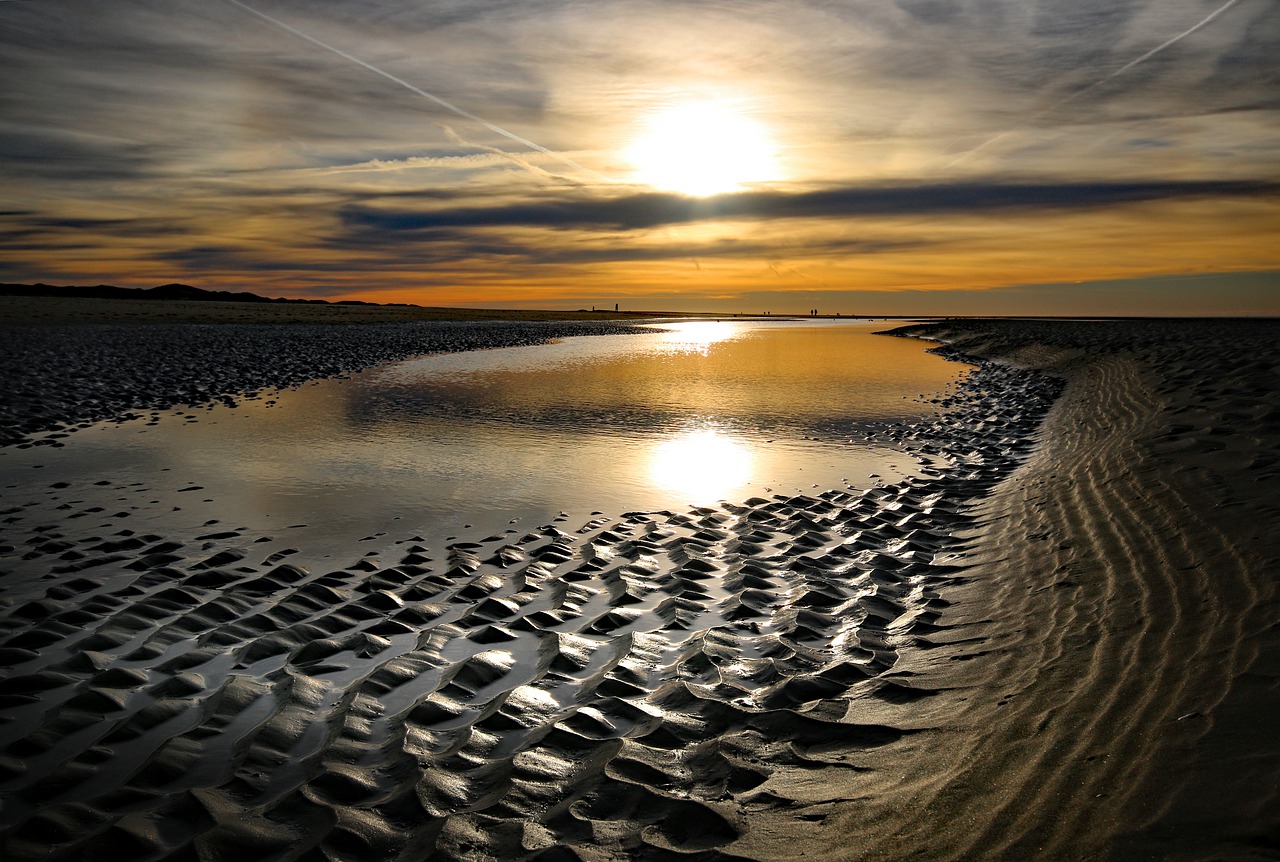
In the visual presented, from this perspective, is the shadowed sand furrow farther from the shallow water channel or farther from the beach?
the shallow water channel

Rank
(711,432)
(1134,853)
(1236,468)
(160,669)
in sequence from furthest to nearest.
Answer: (711,432) → (1236,468) → (160,669) → (1134,853)

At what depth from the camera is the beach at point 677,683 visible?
13.4 feet

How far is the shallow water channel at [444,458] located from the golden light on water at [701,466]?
65mm

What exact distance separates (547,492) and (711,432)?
25.0ft

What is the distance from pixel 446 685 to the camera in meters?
5.88

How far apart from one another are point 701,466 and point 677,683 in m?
9.22

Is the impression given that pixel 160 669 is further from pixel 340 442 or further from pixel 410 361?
pixel 410 361

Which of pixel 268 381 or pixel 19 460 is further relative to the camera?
pixel 268 381

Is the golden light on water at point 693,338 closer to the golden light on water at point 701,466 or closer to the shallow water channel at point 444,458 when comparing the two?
the shallow water channel at point 444,458

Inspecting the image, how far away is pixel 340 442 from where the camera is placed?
56.4 ft

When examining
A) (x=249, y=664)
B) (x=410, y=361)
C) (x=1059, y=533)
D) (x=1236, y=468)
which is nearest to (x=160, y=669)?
(x=249, y=664)

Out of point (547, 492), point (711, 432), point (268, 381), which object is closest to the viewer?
point (547, 492)

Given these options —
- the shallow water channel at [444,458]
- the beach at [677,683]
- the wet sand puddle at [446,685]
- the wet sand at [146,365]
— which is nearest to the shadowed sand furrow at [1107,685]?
the beach at [677,683]

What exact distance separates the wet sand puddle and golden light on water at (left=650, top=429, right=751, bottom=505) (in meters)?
2.72
